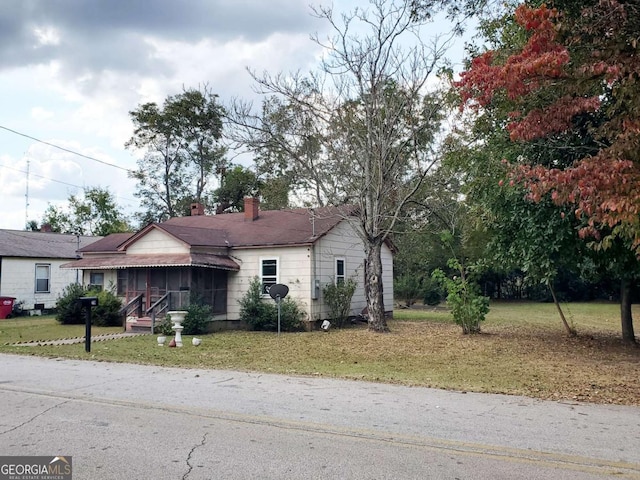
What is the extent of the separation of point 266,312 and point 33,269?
49.7 feet

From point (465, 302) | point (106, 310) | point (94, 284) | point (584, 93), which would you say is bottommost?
point (106, 310)

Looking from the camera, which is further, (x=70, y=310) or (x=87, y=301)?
(x=70, y=310)

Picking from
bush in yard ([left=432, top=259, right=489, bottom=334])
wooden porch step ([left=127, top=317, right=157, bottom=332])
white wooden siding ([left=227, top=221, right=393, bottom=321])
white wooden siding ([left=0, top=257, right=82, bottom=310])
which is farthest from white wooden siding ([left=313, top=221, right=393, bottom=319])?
white wooden siding ([left=0, top=257, right=82, bottom=310])

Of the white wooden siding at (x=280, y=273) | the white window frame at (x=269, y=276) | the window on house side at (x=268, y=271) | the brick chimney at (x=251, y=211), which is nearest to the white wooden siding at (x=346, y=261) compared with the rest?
the white wooden siding at (x=280, y=273)

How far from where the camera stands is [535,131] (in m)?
9.78

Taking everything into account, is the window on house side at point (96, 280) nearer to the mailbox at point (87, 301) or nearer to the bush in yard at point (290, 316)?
the bush in yard at point (290, 316)

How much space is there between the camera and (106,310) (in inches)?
807

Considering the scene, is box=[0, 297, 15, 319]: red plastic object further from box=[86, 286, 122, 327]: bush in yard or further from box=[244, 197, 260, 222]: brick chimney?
box=[244, 197, 260, 222]: brick chimney

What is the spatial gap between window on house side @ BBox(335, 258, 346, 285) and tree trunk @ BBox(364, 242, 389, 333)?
8.29ft

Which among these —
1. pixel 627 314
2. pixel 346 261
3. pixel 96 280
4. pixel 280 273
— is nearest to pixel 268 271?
pixel 280 273

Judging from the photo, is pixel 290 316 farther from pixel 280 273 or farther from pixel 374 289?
pixel 374 289

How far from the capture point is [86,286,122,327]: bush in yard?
20.5 m

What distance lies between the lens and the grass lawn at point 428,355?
A: 9052 mm

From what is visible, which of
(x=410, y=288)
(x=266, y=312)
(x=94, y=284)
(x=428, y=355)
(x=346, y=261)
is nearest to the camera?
(x=428, y=355)
